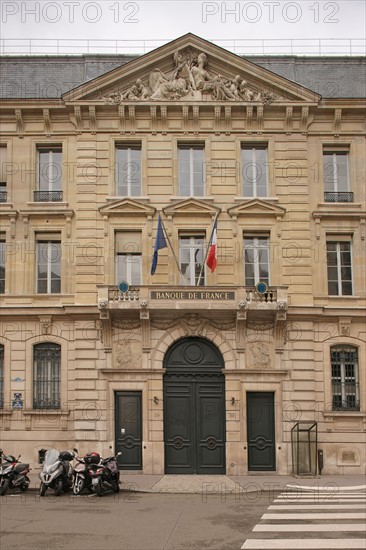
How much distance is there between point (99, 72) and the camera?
27.6m

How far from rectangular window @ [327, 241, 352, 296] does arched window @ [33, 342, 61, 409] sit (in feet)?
30.9

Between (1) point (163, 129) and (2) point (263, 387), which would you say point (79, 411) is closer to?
(2) point (263, 387)

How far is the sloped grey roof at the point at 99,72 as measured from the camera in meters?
27.2

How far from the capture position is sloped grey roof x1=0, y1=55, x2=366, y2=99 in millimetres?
27234

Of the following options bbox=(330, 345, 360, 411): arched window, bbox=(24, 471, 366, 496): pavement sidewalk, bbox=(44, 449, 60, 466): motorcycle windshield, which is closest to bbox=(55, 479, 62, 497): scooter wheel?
bbox=(44, 449, 60, 466): motorcycle windshield

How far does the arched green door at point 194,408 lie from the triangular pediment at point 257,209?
14.6 ft

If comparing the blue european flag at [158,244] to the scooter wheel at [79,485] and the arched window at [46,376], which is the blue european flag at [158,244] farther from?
the scooter wheel at [79,485]

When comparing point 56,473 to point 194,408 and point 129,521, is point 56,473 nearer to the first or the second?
point 129,521

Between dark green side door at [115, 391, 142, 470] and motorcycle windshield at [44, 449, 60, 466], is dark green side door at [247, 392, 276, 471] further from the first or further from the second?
motorcycle windshield at [44, 449, 60, 466]

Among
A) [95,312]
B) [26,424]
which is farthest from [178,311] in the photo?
[26,424]

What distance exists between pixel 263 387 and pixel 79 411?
595 centimetres

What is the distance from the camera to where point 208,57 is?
26.1 metres

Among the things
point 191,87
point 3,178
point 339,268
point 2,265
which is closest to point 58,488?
point 2,265

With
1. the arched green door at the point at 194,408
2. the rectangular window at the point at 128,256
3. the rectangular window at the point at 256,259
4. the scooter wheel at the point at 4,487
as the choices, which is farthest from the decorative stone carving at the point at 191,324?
the scooter wheel at the point at 4,487
